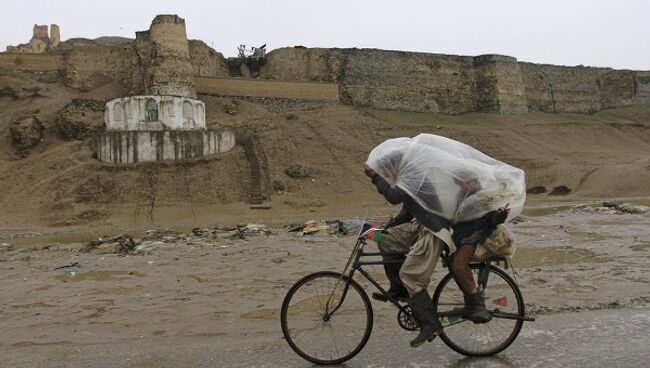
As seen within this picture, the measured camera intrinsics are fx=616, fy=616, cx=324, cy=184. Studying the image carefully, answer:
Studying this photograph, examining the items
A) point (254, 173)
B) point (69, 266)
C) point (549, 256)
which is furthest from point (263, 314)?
point (254, 173)

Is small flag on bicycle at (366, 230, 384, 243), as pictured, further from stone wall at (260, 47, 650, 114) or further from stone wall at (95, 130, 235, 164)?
stone wall at (260, 47, 650, 114)

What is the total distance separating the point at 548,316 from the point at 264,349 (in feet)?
8.71

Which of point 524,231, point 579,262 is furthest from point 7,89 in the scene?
point 579,262

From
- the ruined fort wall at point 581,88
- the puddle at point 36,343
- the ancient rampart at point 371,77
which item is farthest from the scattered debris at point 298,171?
the ruined fort wall at point 581,88

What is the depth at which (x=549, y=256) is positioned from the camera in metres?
9.77

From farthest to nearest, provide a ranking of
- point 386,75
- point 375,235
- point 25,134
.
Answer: point 386,75 → point 25,134 → point 375,235

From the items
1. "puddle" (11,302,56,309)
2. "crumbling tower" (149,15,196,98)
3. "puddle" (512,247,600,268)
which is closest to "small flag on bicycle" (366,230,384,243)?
"puddle" (11,302,56,309)

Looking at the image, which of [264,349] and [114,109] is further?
[114,109]

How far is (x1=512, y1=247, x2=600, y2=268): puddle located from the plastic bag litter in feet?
14.9

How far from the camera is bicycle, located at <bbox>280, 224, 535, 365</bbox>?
15.2ft

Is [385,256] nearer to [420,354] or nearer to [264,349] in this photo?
[420,354]

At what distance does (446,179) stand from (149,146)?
28337 mm

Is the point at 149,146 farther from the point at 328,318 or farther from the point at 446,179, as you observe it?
the point at 446,179

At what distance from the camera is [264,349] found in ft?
16.1
